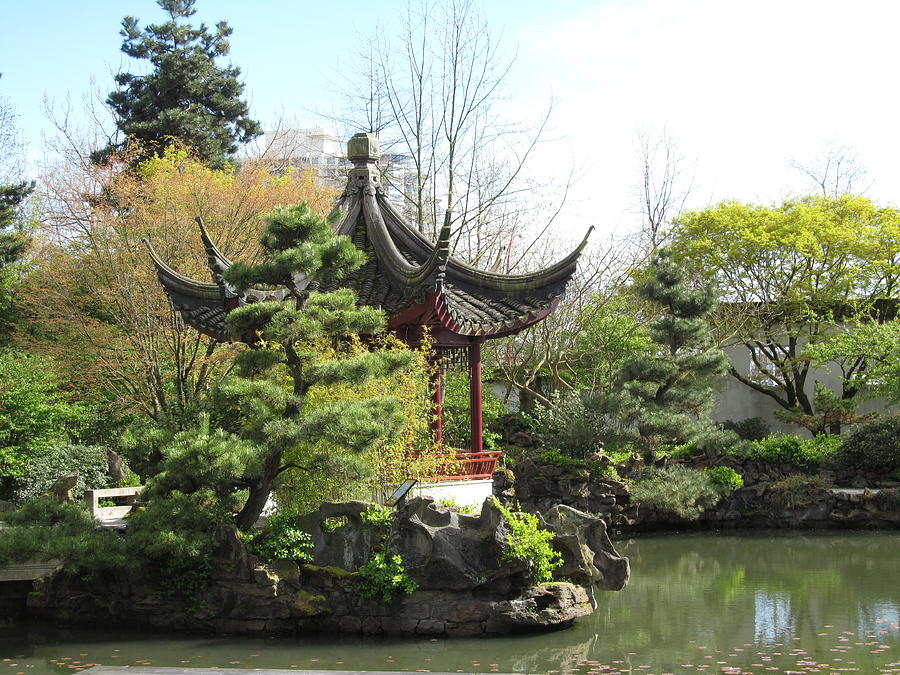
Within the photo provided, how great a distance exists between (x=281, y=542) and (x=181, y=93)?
49.8 ft

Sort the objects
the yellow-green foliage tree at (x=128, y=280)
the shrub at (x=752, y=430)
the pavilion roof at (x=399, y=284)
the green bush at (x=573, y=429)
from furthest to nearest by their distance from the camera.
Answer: the shrub at (x=752, y=430) → the green bush at (x=573, y=429) → the yellow-green foliage tree at (x=128, y=280) → the pavilion roof at (x=399, y=284)

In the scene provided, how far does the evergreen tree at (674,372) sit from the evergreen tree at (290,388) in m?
6.04

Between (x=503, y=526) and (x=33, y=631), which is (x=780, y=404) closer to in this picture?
(x=503, y=526)

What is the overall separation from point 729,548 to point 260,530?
7.18 meters

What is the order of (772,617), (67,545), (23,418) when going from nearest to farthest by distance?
(67,545) → (772,617) → (23,418)

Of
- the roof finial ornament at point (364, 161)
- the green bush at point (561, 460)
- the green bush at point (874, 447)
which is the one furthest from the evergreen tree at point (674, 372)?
the roof finial ornament at point (364, 161)

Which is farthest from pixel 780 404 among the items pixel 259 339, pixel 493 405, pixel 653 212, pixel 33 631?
pixel 33 631

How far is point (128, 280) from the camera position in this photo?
13750mm

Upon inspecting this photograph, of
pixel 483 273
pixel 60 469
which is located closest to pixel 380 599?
pixel 483 273

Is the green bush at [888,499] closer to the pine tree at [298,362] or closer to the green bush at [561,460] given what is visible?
the green bush at [561,460]

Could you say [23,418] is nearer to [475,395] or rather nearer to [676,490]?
[475,395]

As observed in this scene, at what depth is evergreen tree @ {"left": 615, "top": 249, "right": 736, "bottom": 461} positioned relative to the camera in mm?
13414

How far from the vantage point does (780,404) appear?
1919 centimetres

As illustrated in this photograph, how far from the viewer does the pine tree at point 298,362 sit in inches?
306
